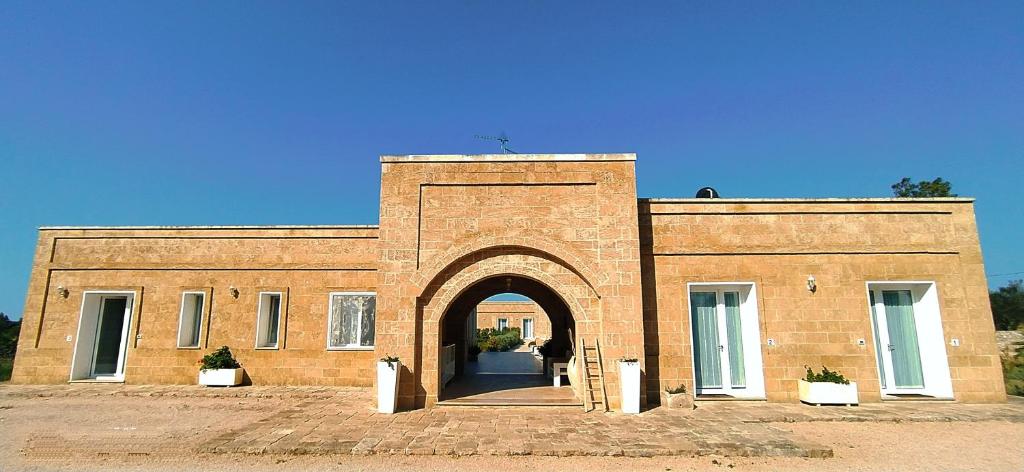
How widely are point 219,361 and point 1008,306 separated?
40672mm

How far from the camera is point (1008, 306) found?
93.0ft

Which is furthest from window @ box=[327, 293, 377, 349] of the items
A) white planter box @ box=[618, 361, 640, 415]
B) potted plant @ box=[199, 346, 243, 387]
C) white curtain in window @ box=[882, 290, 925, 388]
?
white curtain in window @ box=[882, 290, 925, 388]

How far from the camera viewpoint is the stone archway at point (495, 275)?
28.2 ft

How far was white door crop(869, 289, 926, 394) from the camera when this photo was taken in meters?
9.30

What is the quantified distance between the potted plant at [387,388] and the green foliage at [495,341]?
14866 mm

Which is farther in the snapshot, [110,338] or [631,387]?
[110,338]

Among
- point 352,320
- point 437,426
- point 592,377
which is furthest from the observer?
point 352,320

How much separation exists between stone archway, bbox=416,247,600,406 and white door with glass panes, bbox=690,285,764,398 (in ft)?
7.59

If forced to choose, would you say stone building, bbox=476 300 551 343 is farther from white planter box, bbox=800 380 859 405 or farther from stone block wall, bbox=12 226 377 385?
white planter box, bbox=800 380 859 405

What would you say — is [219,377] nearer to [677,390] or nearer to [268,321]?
[268,321]

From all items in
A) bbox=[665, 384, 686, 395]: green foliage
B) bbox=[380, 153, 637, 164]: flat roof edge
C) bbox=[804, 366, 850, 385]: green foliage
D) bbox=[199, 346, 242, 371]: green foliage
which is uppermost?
bbox=[380, 153, 637, 164]: flat roof edge

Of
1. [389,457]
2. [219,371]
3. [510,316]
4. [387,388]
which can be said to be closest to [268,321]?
[219,371]

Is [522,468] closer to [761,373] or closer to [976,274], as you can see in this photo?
[761,373]

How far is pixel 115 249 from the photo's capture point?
11.4 m
